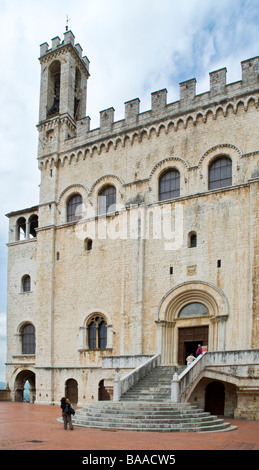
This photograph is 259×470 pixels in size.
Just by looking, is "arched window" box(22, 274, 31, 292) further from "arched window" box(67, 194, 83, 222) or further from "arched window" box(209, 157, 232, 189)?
"arched window" box(209, 157, 232, 189)

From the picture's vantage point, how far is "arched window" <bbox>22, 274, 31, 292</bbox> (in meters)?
31.8

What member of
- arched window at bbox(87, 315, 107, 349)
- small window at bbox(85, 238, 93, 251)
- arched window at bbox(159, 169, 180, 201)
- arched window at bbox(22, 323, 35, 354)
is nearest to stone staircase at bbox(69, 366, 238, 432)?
arched window at bbox(87, 315, 107, 349)

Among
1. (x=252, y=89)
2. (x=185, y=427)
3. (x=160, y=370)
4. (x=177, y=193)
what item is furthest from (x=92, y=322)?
(x=252, y=89)

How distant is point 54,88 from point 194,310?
20180mm

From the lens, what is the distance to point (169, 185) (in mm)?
25969

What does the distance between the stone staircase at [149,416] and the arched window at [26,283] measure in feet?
50.1

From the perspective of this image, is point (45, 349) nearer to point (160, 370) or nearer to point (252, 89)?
point (160, 370)

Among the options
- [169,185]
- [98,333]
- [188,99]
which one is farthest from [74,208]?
[188,99]

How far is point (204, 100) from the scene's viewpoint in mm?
25453

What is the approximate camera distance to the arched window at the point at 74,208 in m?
29.4

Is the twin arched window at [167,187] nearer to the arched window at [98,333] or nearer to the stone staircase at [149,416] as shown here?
the arched window at [98,333]

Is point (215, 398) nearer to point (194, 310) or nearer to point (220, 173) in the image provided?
point (194, 310)

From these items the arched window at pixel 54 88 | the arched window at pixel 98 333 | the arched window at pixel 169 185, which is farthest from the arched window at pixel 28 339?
the arched window at pixel 54 88

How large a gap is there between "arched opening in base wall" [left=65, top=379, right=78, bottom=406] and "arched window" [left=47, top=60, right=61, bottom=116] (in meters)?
18.3
